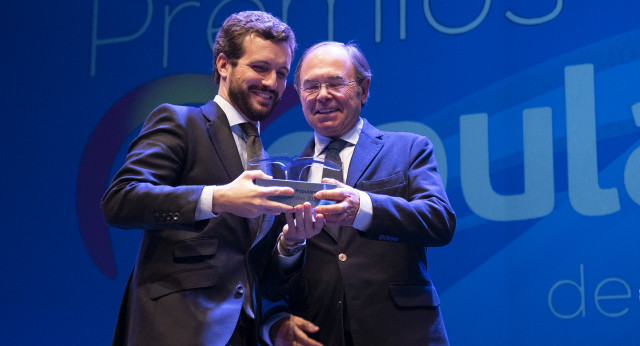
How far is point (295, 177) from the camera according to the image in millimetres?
1948

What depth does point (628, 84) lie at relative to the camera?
334cm

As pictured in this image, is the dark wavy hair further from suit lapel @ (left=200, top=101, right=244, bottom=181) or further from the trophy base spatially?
the trophy base

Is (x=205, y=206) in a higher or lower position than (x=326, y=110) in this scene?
lower

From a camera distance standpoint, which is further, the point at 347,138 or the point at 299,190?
the point at 347,138

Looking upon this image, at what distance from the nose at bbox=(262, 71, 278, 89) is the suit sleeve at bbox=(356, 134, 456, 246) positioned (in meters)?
0.41

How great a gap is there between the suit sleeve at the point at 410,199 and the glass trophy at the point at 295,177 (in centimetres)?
19

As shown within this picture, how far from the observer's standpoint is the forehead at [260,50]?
86.4 inches

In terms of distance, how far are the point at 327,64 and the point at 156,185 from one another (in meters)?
0.86

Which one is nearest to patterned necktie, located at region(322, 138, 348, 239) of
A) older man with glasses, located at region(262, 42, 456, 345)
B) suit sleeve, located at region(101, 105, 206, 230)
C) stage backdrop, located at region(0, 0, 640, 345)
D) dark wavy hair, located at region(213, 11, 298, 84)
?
older man with glasses, located at region(262, 42, 456, 345)

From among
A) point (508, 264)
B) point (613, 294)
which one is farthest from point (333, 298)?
point (613, 294)

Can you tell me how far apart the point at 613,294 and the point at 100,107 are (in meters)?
2.97

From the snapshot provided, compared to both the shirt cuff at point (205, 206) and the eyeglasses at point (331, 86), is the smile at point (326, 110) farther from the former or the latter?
the shirt cuff at point (205, 206)

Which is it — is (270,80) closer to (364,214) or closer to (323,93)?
(323,93)

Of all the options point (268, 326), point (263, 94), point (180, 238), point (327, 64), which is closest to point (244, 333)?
point (268, 326)
